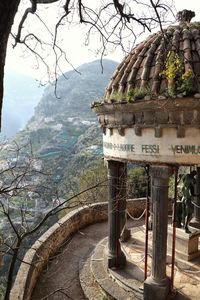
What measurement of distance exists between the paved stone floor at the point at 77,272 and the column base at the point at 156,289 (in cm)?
43

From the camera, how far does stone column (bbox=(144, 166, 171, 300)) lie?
7.75m

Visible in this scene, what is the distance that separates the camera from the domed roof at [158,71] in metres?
7.07

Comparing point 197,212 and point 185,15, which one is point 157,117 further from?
point 197,212

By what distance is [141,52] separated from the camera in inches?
352

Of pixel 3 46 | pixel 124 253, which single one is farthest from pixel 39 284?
pixel 3 46

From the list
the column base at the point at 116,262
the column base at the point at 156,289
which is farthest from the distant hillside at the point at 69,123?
the column base at the point at 156,289

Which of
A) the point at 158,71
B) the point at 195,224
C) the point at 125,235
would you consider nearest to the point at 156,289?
the point at 125,235

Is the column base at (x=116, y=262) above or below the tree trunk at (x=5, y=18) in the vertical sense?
below

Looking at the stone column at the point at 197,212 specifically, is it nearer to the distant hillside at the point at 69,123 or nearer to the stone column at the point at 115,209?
the stone column at the point at 115,209

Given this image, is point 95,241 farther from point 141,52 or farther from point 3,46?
point 3,46

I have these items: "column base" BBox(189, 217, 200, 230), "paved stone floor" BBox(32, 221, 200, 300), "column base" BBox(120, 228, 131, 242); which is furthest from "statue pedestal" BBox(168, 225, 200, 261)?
"column base" BBox(120, 228, 131, 242)

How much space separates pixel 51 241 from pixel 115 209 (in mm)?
3460

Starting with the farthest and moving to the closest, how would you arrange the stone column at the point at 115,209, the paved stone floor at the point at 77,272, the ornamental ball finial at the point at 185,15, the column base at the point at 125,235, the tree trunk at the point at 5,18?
1. the column base at the point at 125,235
2. the stone column at the point at 115,209
3. the ornamental ball finial at the point at 185,15
4. the paved stone floor at the point at 77,272
5. the tree trunk at the point at 5,18

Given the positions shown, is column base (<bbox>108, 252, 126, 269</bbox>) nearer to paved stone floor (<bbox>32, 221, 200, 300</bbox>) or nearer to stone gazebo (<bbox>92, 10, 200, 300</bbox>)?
paved stone floor (<bbox>32, 221, 200, 300</bbox>)
